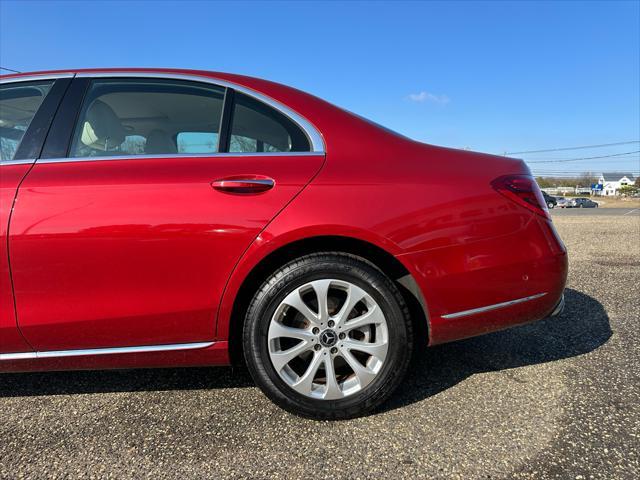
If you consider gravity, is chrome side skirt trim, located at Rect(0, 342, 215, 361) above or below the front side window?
below

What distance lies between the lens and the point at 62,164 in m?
1.87

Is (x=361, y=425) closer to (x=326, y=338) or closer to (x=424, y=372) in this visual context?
(x=326, y=338)

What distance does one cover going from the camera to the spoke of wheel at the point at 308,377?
71.7 inches

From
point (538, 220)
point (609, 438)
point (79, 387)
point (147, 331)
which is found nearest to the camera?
point (609, 438)

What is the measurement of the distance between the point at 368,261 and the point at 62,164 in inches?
58.4

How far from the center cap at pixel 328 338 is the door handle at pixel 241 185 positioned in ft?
2.29

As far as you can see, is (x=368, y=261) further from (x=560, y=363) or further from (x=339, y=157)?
(x=560, y=363)

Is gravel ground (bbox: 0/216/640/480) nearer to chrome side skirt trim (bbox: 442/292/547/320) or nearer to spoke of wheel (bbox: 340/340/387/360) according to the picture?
spoke of wheel (bbox: 340/340/387/360)

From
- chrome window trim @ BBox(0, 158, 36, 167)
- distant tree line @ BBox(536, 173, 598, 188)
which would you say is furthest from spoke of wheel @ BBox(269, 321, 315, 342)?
distant tree line @ BBox(536, 173, 598, 188)

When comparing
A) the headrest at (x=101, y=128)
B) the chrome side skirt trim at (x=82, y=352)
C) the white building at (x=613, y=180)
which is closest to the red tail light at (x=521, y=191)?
the chrome side skirt trim at (x=82, y=352)

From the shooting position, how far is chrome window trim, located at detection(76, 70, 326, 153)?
76.6 inches

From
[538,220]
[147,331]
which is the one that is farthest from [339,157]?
[147,331]

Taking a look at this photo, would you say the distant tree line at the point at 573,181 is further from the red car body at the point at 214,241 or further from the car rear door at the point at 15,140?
the car rear door at the point at 15,140

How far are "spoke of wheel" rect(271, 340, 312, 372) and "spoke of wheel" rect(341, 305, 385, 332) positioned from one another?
0.63 ft
